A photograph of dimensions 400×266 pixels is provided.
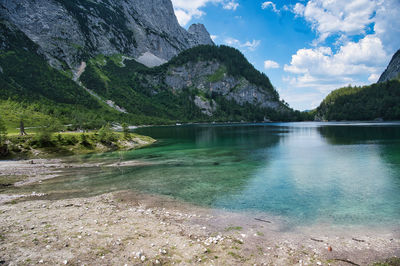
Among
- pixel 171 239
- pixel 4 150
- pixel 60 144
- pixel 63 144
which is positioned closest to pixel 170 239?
pixel 171 239

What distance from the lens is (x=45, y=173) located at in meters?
43.2

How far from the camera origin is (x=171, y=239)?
17.3 meters

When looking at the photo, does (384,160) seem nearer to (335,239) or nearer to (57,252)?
(335,239)

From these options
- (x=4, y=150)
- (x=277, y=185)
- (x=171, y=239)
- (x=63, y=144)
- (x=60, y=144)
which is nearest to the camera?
(x=171, y=239)

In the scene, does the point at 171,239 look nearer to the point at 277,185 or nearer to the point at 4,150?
the point at 277,185

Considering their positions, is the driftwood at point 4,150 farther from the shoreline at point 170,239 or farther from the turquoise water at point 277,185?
the shoreline at point 170,239

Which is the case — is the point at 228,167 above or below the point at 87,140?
below

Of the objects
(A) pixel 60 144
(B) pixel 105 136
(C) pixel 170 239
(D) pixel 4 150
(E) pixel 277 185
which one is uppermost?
(B) pixel 105 136

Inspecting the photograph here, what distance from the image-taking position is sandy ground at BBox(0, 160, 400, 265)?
47.8ft

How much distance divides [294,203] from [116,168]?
37.9 meters

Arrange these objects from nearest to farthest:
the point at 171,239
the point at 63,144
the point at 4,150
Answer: the point at 171,239, the point at 4,150, the point at 63,144

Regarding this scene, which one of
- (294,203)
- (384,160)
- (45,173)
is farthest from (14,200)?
(384,160)

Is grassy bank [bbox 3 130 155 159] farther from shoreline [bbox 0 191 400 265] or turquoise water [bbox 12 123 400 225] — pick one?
shoreline [bbox 0 191 400 265]

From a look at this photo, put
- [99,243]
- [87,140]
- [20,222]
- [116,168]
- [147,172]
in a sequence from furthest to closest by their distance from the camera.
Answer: [87,140] < [116,168] < [147,172] < [20,222] < [99,243]
